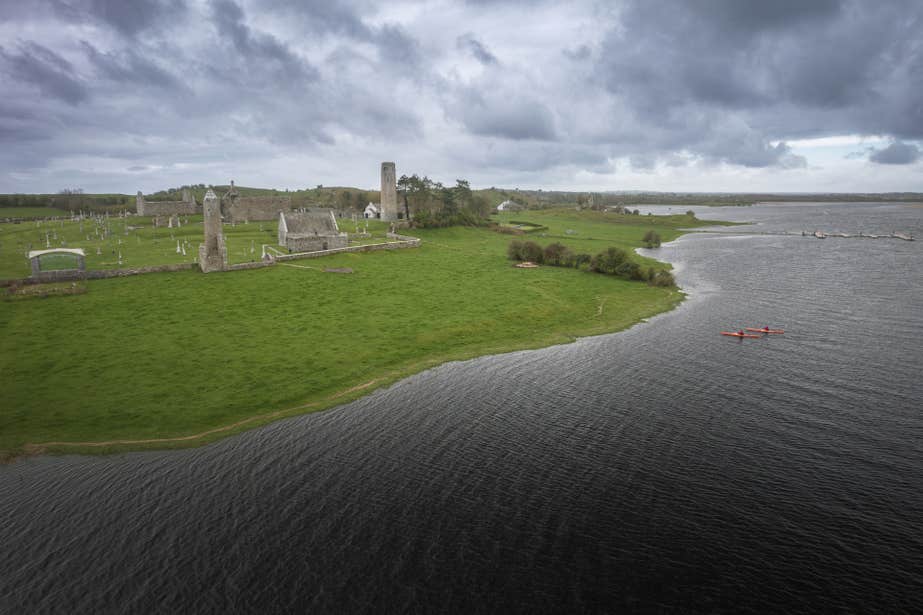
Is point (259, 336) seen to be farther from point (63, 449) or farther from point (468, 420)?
point (468, 420)

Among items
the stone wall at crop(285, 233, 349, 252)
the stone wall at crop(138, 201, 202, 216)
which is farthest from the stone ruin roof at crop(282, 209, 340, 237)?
the stone wall at crop(138, 201, 202, 216)

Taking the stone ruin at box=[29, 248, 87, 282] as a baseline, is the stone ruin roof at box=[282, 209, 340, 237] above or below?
above

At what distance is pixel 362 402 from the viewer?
30.7 meters

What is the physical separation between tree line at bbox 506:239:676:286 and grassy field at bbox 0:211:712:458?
8.05 feet

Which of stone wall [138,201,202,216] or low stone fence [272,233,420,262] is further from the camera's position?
stone wall [138,201,202,216]

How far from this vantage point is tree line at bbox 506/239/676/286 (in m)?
67.8

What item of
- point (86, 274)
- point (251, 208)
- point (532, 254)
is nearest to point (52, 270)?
point (86, 274)

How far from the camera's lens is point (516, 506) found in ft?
69.0

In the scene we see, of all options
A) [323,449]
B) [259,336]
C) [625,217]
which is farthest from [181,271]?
[625,217]

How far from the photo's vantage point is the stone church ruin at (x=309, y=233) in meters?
70.3

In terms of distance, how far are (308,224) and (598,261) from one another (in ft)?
143

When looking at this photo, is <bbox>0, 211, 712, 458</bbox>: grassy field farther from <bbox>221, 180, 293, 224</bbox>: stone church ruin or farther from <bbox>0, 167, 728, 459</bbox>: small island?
<bbox>221, 180, 293, 224</bbox>: stone church ruin

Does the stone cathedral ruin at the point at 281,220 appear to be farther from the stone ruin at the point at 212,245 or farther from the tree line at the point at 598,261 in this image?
the tree line at the point at 598,261

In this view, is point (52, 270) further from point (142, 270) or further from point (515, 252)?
point (515, 252)
